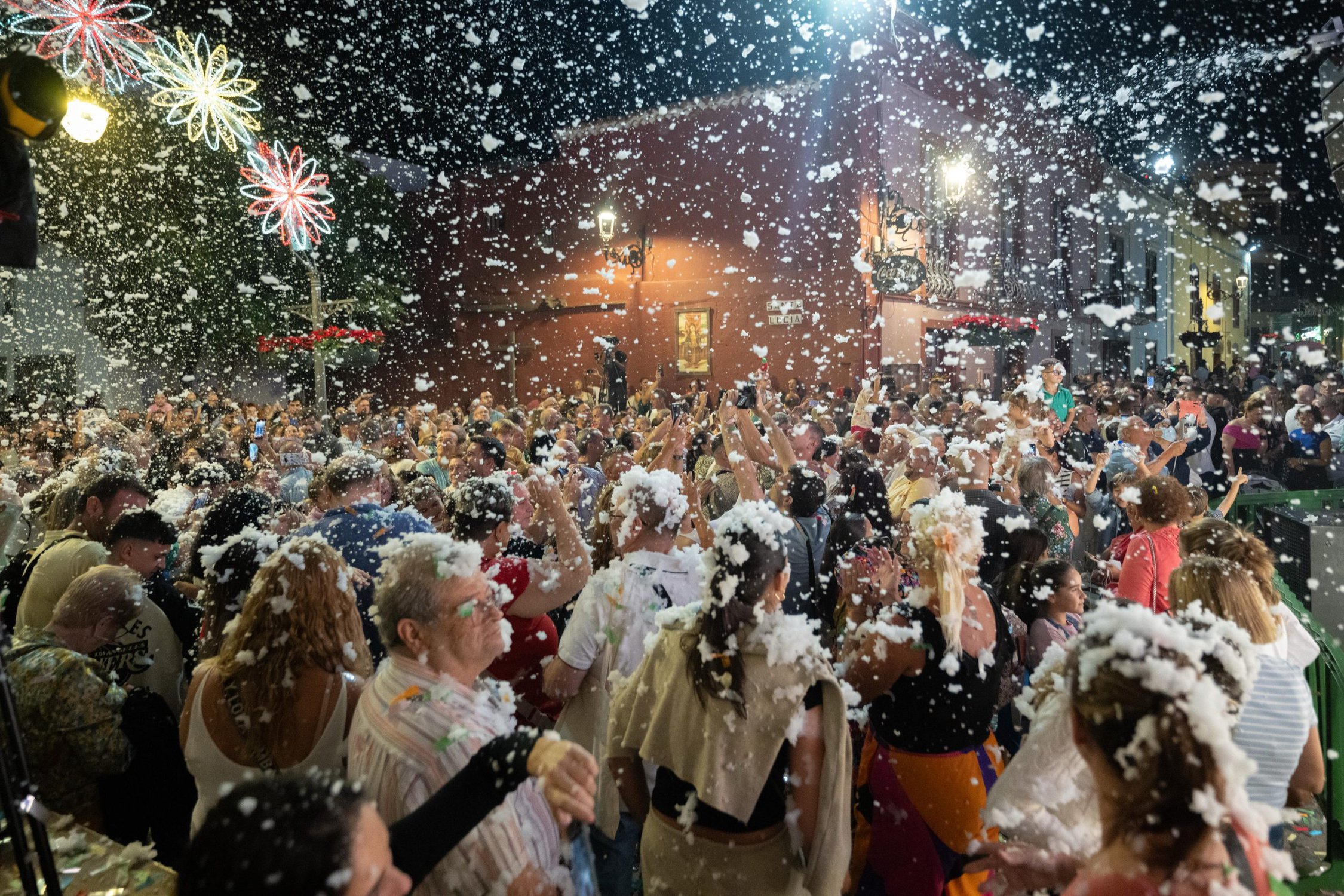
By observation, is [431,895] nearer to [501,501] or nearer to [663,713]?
[663,713]

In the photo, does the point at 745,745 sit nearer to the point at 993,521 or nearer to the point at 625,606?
the point at 625,606

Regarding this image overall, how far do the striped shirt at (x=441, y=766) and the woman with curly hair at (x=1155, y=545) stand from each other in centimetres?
296

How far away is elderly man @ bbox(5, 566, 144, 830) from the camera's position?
239cm

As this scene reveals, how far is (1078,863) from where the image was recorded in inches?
A: 65.7

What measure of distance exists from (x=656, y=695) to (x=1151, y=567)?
2610 millimetres

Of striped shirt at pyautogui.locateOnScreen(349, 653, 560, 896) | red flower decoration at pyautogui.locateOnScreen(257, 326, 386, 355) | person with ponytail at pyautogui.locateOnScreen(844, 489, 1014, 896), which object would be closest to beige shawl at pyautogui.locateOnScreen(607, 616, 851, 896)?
striped shirt at pyautogui.locateOnScreen(349, 653, 560, 896)

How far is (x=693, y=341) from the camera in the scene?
18.7 m

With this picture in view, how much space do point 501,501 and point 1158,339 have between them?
35.0 m

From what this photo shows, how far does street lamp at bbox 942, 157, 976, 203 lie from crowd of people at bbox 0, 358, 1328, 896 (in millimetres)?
15818

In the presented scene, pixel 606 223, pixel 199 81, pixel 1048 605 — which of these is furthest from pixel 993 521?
pixel 199 81

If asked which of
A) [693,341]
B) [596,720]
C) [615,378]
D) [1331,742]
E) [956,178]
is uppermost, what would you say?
[956,178]

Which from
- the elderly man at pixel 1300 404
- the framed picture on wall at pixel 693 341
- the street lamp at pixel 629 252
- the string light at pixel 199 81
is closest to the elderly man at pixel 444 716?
the elderly man at pixel 1300 404

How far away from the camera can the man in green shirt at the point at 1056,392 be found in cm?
841

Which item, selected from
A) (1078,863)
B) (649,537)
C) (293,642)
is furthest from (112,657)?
(1078,863)
